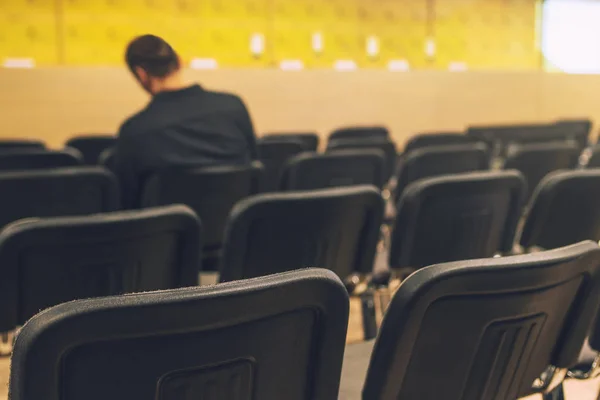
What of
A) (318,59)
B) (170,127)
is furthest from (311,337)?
(318,59)

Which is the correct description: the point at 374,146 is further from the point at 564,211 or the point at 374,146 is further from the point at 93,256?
the point at 93,256

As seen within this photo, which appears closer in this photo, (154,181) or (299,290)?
(299,290)

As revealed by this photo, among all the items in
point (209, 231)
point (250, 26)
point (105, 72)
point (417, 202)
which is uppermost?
point (250, 26)

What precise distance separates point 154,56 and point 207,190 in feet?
2.39

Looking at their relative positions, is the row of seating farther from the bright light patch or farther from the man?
the bright light patch

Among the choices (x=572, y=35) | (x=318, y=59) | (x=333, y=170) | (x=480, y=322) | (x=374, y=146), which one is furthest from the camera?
(x=572, y=35)

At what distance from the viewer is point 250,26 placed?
11039 mm

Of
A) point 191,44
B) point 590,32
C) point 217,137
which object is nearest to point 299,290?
point 217,137

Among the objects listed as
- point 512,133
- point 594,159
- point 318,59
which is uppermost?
point 318,59

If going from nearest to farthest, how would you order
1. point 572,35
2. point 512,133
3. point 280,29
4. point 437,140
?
point 437,140, point 512,133, point 280,29, point 572,35

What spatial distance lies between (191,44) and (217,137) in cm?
790

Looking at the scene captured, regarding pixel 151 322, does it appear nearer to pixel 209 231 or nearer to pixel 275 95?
pixel 209 231

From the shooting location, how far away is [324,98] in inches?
331

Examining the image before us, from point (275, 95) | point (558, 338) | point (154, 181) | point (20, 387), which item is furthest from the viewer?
point (275, 95)
